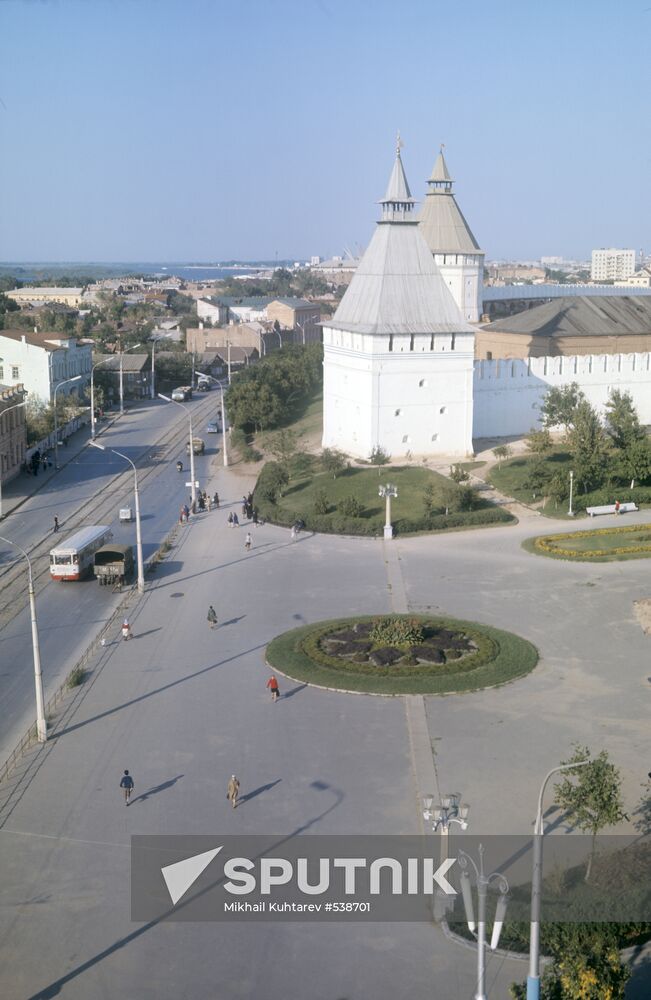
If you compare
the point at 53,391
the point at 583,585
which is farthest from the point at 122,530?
the point at 53,391

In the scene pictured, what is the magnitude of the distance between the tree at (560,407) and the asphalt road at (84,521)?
15.4 meters

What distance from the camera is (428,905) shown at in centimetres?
1507

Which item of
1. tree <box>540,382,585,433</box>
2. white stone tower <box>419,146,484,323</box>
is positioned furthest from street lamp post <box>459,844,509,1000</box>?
white stone tower <box>419,146,484,323</box>

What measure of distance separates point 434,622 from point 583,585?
5624 mm

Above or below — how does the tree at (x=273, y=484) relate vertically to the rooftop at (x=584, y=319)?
below

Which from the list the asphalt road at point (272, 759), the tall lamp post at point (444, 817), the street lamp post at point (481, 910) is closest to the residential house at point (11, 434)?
the asphalt road at point (272, 759)

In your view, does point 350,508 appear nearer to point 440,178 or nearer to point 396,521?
point 396,521

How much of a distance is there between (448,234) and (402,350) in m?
24.3

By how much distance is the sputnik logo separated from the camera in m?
15.4

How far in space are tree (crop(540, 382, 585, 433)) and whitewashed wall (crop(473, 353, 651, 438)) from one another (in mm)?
1920

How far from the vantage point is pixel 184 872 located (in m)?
15.8

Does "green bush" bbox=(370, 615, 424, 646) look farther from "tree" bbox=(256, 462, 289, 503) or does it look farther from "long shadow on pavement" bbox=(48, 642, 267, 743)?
"tree" bbox=(256, 462, 289, 503)

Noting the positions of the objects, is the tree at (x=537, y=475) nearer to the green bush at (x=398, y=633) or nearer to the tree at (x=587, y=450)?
the tree at (x=587, y=450)

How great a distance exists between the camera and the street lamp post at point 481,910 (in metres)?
12.1
